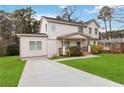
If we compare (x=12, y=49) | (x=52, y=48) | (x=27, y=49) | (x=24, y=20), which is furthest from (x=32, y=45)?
(x=24, y=20)

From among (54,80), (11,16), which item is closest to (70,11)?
(11,16)

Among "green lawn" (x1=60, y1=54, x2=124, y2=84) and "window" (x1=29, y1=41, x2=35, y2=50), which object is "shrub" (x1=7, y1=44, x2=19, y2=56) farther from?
"green lawn" (x1=60, y1=54, x2=124, y2=84)

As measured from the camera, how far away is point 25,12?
2836 centimetres

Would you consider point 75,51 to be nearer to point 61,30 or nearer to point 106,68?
point 61,30

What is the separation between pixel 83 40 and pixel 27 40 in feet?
22.6

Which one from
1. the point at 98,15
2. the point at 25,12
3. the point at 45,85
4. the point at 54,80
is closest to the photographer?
the point at 45,85

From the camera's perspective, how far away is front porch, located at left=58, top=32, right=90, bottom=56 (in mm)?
19561

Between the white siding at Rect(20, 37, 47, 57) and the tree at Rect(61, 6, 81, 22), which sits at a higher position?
the tree at Rect(61, 6, 81, 22)

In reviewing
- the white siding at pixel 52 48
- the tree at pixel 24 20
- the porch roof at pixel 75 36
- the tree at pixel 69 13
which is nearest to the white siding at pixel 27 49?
the white siding at pixel 52 48

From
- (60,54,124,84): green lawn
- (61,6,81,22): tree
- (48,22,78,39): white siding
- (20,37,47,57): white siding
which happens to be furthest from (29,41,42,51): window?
(61,6,81,22): tree

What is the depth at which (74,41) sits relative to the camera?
69.4 feet

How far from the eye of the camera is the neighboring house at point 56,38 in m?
17.3

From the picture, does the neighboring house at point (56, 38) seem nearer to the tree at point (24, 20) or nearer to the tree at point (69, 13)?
the tree at point (69, 13)
